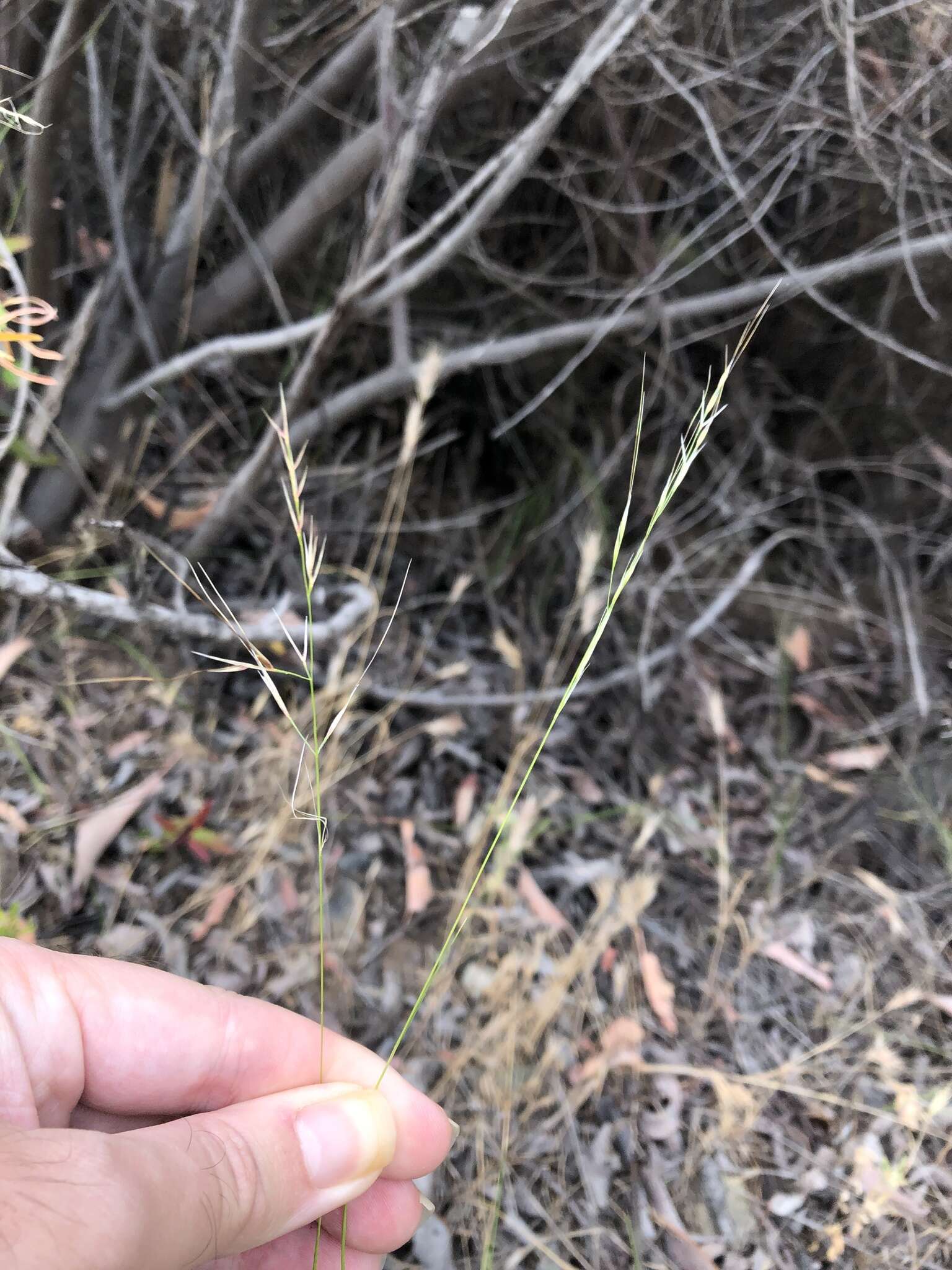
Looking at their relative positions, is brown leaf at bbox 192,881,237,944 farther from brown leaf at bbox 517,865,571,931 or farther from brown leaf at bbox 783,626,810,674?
brown leaf at bbox 783,626,810,674

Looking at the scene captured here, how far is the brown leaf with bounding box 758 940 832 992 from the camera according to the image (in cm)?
135

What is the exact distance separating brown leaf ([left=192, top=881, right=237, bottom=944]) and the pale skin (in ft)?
1.02

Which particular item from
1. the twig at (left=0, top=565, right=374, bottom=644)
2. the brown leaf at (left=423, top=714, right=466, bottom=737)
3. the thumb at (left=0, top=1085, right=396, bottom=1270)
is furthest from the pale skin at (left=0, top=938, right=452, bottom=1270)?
the brown leaf at (left=423, top=714, right=466, bottom=737)

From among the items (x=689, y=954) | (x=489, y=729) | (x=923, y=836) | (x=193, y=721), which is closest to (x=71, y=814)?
(x=193, y=721)

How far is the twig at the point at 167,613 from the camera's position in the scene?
3.00 feet

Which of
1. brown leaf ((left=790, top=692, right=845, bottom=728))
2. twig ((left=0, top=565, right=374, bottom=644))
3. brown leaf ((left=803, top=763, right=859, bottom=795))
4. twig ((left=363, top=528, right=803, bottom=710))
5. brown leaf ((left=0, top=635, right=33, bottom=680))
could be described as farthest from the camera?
brown leaf ((left=790, top=692, right=845, bottom=728))

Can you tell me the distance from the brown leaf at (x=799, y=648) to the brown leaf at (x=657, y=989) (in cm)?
82

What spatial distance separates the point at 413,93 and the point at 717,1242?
1690 mm

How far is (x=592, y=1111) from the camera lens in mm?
1134

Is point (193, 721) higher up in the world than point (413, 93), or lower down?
lower down

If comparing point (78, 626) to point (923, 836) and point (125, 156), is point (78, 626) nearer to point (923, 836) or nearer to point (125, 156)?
point (125, 156)

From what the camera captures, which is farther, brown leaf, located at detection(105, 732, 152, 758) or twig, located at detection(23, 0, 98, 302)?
brown leaf, located at detection(105, 732, 152, 758)

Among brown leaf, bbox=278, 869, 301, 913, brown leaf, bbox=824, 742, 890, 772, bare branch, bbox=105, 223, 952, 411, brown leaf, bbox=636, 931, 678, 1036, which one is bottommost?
brown leaf, bbox=636, 931, 678, 1036

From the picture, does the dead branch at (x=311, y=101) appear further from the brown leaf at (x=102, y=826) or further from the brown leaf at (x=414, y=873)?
the brown leaf at (x=414, y=873)
